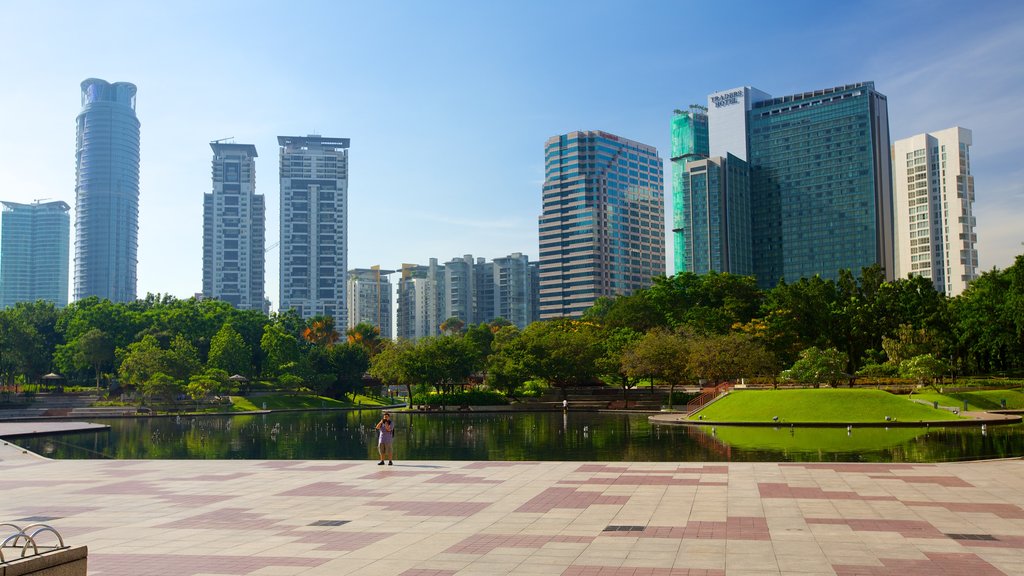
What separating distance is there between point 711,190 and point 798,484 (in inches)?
7308

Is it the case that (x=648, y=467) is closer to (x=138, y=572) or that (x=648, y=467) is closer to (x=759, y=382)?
(x=138, y=572)

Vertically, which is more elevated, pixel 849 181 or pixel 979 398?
pixel 849 181

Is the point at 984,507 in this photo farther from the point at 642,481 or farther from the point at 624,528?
the point at 642,481

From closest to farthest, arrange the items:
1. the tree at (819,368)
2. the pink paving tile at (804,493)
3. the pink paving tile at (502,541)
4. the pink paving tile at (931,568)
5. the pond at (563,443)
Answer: the pink paving tile at (931,568), the pink paving tile at (502,541), the pink paving tile at (804,493), the pond at (563,443), the tree at (819,368)

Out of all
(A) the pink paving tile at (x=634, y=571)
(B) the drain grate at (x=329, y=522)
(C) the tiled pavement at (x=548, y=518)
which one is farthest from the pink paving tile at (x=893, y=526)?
(B) the drain grate at (x=329, y=522)

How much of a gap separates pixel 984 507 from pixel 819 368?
1823 inches

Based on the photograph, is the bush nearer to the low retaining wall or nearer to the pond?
the pond

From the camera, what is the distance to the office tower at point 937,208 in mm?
181875

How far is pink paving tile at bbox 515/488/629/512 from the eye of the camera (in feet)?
60.9

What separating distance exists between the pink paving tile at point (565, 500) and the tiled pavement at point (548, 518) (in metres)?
0.05

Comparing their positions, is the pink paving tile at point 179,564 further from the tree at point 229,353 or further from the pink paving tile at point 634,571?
the tree at point 229,353

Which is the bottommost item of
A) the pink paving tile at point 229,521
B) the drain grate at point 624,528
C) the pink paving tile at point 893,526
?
the pink paving tile at point 229,521

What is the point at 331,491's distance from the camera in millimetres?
22016

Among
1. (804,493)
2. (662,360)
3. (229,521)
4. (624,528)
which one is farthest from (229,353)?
(624,528)
